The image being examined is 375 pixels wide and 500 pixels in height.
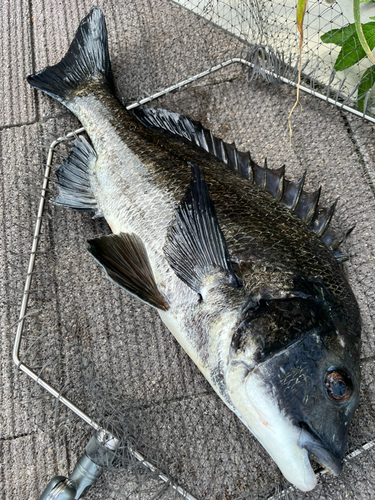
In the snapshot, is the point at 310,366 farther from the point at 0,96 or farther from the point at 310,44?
the point at 0,96

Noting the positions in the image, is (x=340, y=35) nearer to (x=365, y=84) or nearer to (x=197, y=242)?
(x=365, y=84)

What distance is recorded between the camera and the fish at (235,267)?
1.07 metres

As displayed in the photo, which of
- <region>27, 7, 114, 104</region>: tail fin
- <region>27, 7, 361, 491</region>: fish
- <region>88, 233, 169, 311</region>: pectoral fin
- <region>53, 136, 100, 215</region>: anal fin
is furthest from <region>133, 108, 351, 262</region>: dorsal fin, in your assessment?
<region>88, 233, 169, 311</region>: pectoral fin

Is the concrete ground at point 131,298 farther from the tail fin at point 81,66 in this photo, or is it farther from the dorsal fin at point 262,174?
the dorsal fin at point 262,174

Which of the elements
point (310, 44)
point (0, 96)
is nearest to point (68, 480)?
point (0, 96)

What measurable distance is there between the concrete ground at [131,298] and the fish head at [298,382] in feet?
1.44

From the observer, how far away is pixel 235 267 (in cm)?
126

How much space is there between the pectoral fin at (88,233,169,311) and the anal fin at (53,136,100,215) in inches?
15.0

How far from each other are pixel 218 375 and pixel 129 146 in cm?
96

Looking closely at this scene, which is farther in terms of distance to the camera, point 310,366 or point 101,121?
point 101,121

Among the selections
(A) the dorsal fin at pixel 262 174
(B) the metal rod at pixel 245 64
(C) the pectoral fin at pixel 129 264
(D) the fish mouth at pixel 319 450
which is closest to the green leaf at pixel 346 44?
(B) the metal rod at pixel 245 64

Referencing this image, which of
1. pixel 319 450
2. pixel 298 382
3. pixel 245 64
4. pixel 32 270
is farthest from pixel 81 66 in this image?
pixel 319 450

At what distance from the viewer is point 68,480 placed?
140 cm

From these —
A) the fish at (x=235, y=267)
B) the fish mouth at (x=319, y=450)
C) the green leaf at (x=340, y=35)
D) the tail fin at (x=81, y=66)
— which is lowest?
the fish mouth at (x=319, y=450)
